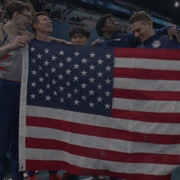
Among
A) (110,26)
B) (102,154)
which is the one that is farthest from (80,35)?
(102,154)

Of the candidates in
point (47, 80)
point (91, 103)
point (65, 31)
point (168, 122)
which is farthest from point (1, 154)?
point (65, 31)

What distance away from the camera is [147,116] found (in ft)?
7.29

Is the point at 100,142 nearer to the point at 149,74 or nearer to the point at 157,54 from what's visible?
the point at 149,74

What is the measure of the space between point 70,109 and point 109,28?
115cm

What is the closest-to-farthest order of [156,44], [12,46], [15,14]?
[12,46]
[15,14]
[156,44]

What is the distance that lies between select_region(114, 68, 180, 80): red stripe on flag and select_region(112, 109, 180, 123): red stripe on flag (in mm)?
288

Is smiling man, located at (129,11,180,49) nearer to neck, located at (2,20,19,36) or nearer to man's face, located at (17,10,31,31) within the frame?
man's face, located at (17,10,31,31)

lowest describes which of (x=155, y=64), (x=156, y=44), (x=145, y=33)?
(x=155, y=64)

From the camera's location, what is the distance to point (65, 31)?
925 cm

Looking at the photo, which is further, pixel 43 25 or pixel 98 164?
pixel 43 25

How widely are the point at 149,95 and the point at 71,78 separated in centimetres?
66

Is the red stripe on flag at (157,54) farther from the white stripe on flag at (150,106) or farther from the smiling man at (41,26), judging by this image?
the smiling man at (41,26)

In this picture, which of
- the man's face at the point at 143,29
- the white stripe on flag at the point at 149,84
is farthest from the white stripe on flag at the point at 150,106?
the man's face at the point at 143,29

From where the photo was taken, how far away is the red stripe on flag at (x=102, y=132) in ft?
7.25
